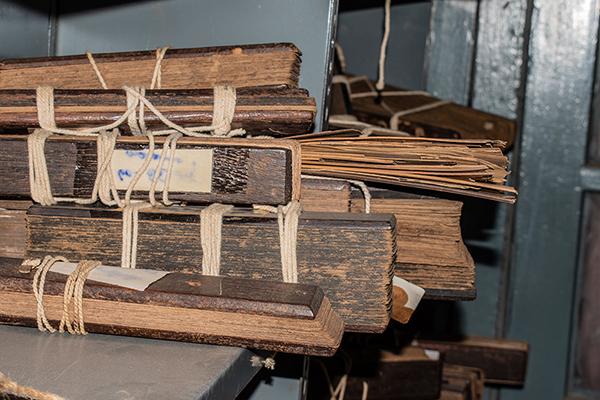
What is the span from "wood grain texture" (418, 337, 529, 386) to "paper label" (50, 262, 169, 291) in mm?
1064

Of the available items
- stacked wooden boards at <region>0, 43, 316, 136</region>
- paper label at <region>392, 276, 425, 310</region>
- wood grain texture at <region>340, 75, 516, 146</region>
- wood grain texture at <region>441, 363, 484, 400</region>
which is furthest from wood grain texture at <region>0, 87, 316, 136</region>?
wood grain texture at <region>441, 363, 484, 400</region>

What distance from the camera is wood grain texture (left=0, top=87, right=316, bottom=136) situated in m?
0.93

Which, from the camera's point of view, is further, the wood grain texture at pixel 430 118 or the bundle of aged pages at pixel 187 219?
the wood grain texture at pixel 430 118

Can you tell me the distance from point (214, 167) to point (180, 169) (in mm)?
40

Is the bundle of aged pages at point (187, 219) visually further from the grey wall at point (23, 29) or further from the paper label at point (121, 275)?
the grey wall at point (23, 29)

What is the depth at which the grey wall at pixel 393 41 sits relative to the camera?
79.3 inches

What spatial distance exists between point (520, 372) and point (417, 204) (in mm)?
945

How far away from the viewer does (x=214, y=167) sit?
3.03 ft

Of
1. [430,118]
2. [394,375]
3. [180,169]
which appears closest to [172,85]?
[180,169]

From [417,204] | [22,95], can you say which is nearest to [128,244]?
[22,95]

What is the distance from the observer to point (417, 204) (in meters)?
1.03

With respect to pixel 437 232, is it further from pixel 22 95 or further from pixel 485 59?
pixel 485 59

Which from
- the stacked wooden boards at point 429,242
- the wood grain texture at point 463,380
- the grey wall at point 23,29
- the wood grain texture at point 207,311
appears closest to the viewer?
the wood grain texture at point 207,311

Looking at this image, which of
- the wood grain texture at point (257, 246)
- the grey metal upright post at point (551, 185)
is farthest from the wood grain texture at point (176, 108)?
the grey metal upright post at point (551, 185)
